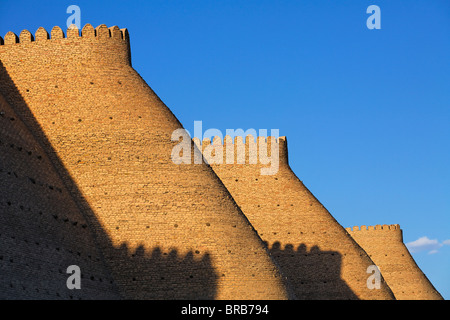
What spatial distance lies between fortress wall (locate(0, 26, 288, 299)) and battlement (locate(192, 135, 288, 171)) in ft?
25.5

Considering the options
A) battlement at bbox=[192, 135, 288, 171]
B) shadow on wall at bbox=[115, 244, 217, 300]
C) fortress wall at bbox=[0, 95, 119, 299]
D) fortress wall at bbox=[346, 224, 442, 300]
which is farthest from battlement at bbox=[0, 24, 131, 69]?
fortress wall at bbox=[346, 224, 442, 300]

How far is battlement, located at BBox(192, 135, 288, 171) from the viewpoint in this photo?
3272cm

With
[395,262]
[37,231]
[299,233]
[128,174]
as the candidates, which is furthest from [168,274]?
[395,262]

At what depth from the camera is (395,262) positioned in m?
40.4

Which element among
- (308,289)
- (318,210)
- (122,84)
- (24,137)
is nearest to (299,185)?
(318,210)

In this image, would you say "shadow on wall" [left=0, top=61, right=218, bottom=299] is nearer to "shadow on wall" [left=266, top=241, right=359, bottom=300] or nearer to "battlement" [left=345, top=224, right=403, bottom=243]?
"shadow on wall" [left=266, top=241, right=359, bottom=300]

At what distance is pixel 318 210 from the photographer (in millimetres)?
31516

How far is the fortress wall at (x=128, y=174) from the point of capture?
22234 mm

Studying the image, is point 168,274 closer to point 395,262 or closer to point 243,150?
point 243,150

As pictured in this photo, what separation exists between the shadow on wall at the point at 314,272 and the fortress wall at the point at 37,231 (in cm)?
953

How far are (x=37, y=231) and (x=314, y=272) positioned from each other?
12.5 meters

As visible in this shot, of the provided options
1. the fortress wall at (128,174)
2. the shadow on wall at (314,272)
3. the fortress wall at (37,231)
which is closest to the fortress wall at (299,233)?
the shadow on wall at (314,272)

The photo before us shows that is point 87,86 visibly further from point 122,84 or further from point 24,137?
point 24,137
